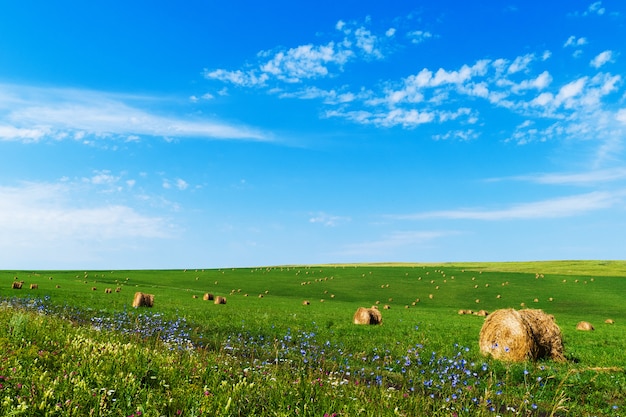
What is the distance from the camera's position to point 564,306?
161ft

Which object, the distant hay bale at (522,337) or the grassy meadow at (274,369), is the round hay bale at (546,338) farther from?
the grassy meadow at (274,369)

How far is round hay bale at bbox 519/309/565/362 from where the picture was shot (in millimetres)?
18344

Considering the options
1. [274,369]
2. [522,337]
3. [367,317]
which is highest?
[274,369]

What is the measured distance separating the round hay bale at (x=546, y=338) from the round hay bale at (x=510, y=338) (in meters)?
0.37

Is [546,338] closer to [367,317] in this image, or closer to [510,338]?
[510,338]

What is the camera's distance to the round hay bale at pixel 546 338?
18344 millimetres

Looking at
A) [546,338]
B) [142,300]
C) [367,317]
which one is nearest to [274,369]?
[546,338]

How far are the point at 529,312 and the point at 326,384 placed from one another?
13.3 meters

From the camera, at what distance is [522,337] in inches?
710

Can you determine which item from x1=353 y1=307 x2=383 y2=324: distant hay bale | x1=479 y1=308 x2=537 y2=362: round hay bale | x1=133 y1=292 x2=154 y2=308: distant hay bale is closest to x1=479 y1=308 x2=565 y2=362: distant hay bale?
x1=479 y1=308 x2=537 y2=362: round hay bale

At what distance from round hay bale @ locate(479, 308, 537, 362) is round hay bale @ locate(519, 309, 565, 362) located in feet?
1.21

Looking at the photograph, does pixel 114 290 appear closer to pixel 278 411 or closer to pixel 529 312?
pixel 529 312

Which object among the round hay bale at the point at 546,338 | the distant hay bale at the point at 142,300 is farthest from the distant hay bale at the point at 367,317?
the distant hay bale at the point at 142,300

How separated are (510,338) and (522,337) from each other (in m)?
0.44
